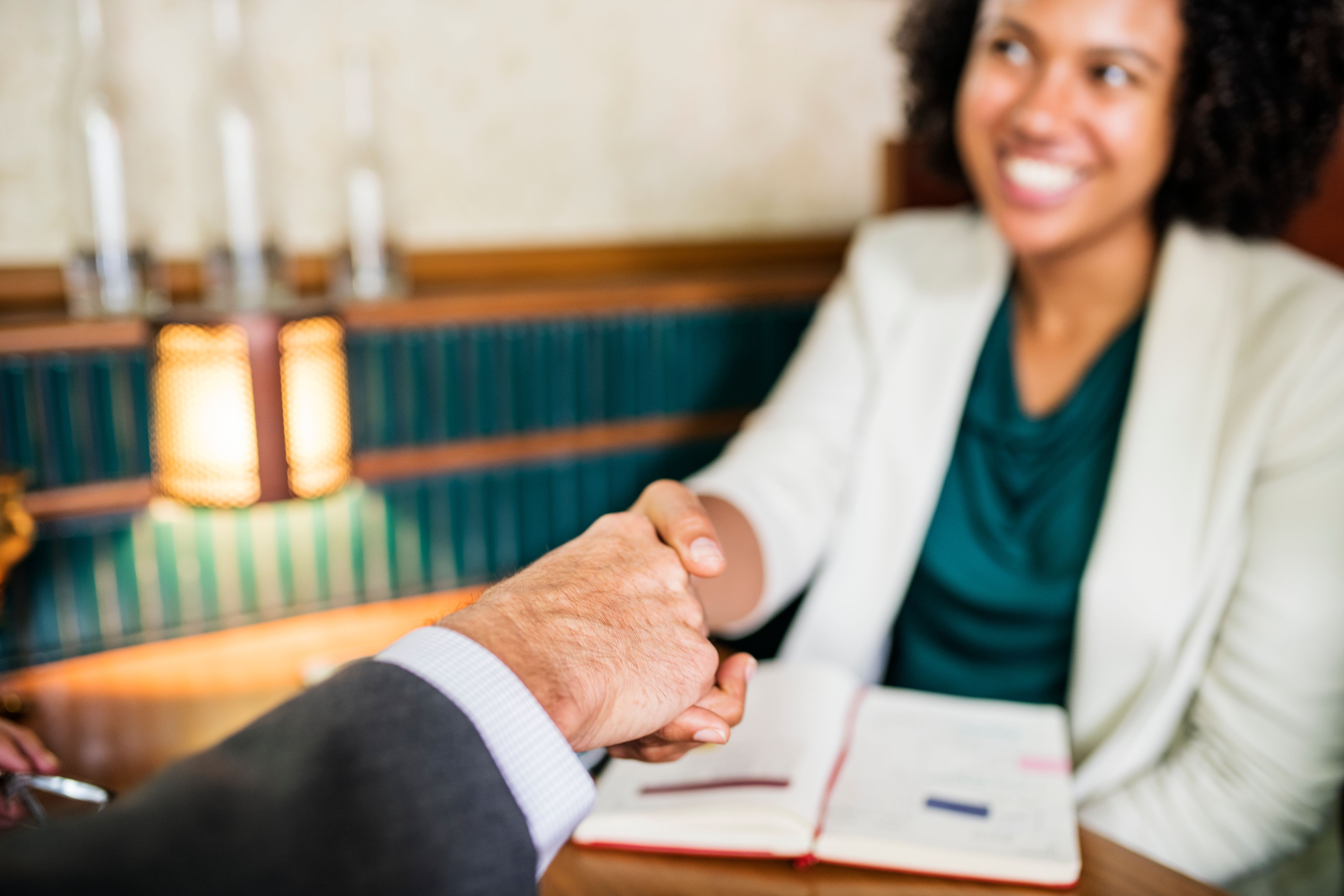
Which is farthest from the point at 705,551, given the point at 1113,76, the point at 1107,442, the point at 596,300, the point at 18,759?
the point at 596,300

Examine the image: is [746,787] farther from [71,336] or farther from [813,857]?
[71,336]

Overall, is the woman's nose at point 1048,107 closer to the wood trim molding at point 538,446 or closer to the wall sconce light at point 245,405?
the wood trim molding at point 538,446

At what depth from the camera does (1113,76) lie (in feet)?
4.16

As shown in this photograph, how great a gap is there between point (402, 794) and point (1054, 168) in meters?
1.16

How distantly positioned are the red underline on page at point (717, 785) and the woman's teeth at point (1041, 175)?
0.87 meters

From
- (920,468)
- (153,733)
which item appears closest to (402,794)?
(153,733)

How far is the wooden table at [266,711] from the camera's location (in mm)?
806

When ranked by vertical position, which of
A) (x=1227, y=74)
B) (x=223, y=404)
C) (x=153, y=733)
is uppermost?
(x=1227, y=74)

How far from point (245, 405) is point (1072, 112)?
1.11 metres

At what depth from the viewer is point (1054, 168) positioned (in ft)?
4.32

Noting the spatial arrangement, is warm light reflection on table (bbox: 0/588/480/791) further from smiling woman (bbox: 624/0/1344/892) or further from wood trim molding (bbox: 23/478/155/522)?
smiling woman (bbox: 624/0/1344/892)

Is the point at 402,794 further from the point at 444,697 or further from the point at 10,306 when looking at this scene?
the point at 10,306

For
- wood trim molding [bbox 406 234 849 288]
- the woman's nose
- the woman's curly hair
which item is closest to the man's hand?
the woman's nose

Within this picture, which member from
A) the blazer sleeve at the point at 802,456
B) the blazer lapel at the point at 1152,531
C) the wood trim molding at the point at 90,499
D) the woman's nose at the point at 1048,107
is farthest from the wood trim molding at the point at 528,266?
the blazer lapel at the point at 1152,531
